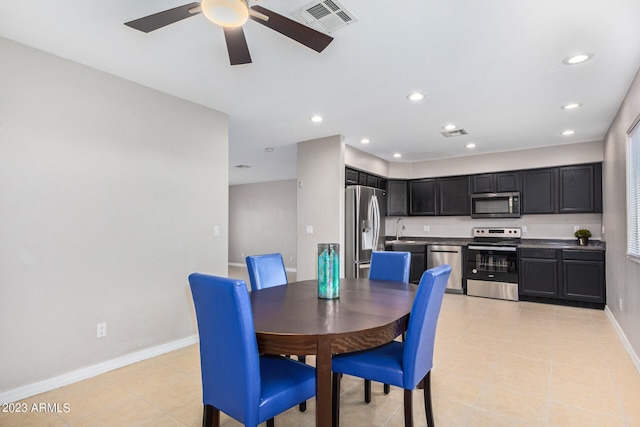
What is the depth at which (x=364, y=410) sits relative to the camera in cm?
217

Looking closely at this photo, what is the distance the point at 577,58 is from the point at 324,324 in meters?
2.71

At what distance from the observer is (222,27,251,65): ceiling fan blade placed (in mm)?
1840

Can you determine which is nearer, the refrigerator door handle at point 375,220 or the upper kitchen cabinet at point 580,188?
the upper kitchen cabinet at point 580,188

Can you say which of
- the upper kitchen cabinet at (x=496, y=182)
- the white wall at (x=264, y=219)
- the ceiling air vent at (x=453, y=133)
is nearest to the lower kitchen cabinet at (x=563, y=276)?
the upper kitchen cabinet at (x=496, y=182)

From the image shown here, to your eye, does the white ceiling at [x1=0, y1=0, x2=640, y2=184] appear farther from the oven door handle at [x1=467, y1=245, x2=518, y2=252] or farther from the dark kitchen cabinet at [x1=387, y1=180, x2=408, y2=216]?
the dark kitchen cabinet at [x1=387, y1=180, x2=408, y2=216]

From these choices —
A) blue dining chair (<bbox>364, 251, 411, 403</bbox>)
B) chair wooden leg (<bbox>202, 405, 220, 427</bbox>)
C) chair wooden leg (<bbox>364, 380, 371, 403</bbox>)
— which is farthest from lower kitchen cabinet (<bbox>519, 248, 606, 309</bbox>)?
chair wooden leg (<bbox>202, 405, 220, 427</bbox>)

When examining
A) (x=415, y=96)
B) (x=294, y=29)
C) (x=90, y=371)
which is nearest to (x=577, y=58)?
(x=415, y=96)

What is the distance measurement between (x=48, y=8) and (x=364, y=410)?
309 centimetres

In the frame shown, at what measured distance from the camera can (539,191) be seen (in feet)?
17.7

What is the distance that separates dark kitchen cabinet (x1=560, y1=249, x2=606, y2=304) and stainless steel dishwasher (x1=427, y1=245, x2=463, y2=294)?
1406 mm

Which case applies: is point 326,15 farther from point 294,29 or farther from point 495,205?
point 495,205

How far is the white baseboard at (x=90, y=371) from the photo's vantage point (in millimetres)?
2316

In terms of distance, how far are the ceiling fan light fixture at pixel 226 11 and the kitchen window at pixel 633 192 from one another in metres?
3.17

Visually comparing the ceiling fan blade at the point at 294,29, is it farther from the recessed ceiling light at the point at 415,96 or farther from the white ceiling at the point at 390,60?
the recessed ceiling light at the point at 415,96
